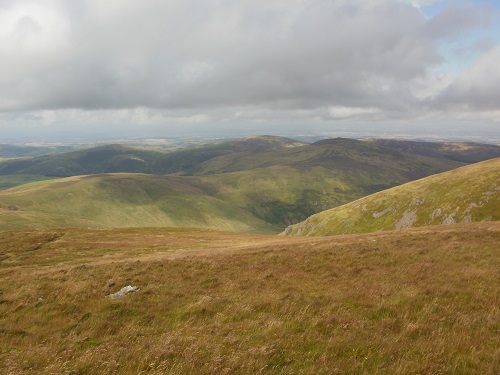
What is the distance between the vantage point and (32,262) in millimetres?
42250

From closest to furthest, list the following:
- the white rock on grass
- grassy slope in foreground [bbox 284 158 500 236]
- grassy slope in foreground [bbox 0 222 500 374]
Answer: grassy slope in foreground [bbox 0 222 500 374]
the white rock on grass
grassy slope in foreground [bbox 284 158 500 236]

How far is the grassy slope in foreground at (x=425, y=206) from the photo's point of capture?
427ft

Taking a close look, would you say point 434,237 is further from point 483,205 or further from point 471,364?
point 483,205

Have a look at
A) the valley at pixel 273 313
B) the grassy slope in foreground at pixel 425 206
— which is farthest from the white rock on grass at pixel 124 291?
the grassy slope in foreground at pixel 425 206

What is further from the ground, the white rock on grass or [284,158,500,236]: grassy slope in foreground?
the white rock on grass

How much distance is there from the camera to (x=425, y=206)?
469ft

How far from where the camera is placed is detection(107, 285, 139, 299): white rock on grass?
18125 millimetres

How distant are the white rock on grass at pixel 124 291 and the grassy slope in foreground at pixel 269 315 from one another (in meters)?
0.61

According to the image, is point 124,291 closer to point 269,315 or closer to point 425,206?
point 269,315

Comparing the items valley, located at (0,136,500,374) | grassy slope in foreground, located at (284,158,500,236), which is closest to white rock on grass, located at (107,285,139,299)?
valley, located at (0,136,500,374)

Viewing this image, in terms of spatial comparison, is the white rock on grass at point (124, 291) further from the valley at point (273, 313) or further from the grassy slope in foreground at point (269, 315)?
the grassy slope in foreground at point (269, 315)

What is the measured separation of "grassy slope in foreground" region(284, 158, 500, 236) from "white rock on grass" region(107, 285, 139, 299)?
14090cm

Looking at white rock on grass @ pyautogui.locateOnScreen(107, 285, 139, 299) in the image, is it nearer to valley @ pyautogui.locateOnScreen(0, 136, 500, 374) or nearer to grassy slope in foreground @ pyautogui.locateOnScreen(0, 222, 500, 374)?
valley @ pyautogui.locateOnScreen(0, 136, 500, 374)

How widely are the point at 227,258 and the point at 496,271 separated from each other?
21.0m
